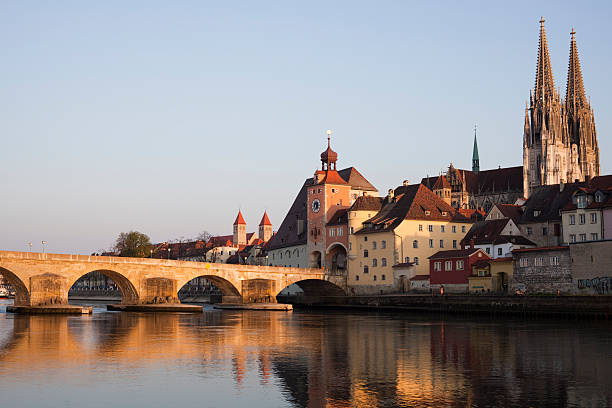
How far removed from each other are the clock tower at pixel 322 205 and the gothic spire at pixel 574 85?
74.6 metres

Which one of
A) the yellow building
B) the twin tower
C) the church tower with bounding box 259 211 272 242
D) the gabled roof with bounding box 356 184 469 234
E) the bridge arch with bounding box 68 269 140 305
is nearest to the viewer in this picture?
the bridge arch with bounding box 68 269 140 305

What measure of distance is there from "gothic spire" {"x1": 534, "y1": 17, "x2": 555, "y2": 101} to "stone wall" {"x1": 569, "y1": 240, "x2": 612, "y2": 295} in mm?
92950

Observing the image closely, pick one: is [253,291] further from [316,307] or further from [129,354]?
[129,354]

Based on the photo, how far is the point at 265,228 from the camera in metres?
184

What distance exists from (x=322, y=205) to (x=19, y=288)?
45750 mm

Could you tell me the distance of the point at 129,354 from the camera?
32.7 metres

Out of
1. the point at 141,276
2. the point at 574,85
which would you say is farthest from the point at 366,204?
the point at 574,85

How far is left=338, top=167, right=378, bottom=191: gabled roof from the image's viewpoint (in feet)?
378

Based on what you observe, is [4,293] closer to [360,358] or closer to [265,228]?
[265,228]

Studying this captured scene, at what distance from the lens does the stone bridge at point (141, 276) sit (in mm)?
66438

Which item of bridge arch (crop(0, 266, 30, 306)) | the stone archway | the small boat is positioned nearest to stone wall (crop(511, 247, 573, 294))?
the stone archway

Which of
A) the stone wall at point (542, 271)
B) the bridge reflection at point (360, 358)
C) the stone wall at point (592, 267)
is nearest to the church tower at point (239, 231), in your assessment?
the stone wall at point (542, 271)

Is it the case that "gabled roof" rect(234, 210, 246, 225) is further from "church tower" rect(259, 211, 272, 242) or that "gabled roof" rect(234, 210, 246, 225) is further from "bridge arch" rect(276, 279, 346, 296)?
"bridge arch" rect(276, 279, 346, 296)

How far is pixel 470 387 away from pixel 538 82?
13973 cm
